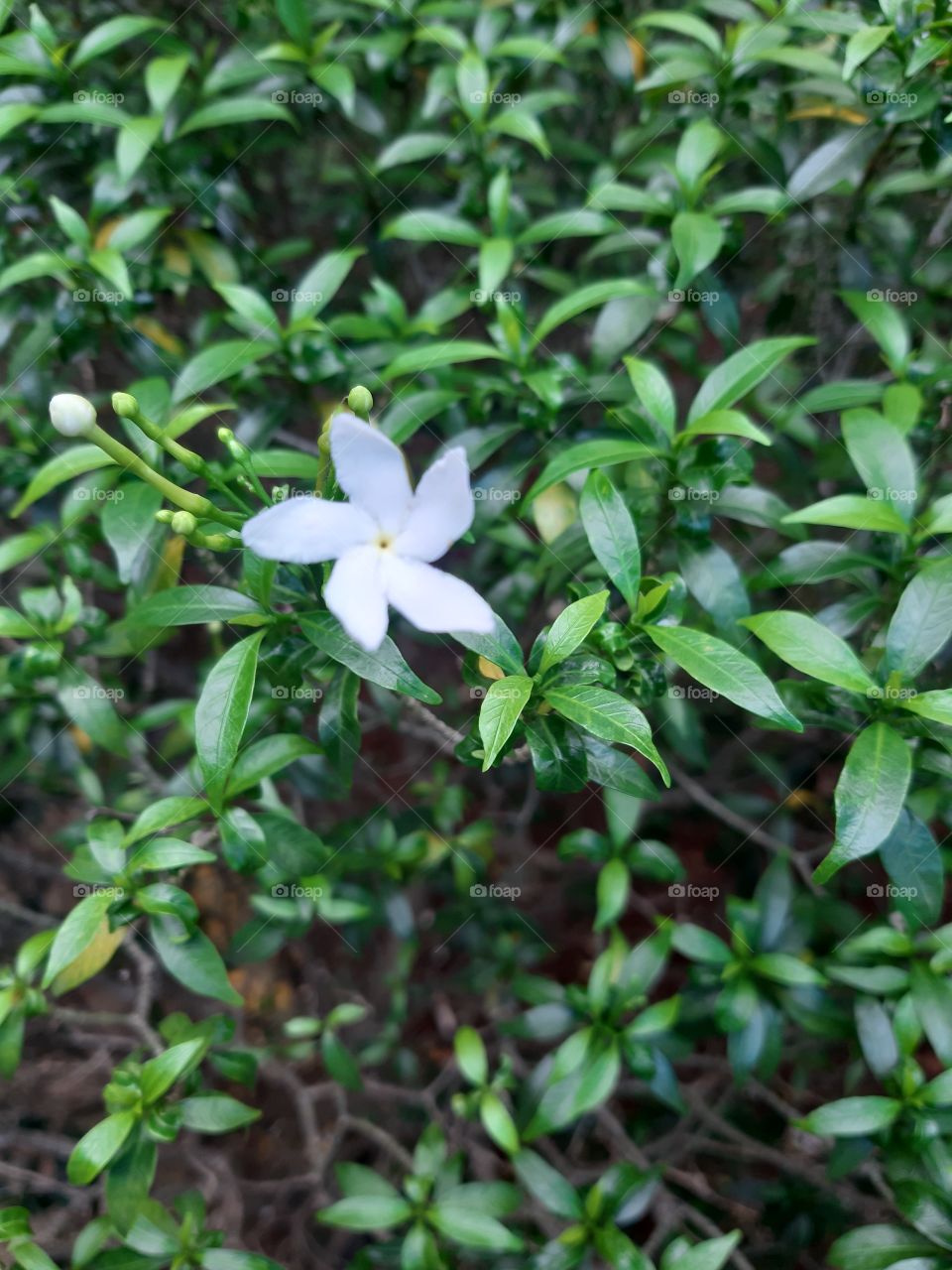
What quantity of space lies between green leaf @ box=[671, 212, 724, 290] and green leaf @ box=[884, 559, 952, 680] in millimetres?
656

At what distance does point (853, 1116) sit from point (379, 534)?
1.27 m

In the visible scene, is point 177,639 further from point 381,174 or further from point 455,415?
point 381,174

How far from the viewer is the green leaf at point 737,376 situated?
1.47 m

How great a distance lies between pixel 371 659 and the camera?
3.79ft

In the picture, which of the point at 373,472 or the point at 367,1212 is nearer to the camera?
the point at 373,472

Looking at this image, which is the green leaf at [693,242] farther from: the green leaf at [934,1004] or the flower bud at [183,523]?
the green leaf at [934,1004]

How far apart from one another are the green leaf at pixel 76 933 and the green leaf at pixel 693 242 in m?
1.41

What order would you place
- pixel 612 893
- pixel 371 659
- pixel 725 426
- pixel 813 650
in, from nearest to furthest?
pixel 371 659 < pixel 813 650 < pixel 725 426 < pixel 612 893

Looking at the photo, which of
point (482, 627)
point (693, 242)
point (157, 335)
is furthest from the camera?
point (157, 335)

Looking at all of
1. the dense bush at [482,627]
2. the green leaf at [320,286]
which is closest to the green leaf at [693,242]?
the dense bush at [482,627]

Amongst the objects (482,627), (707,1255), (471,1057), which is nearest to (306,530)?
(482,627)

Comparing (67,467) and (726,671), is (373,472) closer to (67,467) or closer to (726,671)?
(726,671)

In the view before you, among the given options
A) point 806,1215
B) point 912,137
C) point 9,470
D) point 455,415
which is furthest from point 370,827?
point 912,137

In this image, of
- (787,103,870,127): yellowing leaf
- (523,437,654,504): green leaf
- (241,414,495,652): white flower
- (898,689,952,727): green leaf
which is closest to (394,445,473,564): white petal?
(241,414,495,652): white flower
